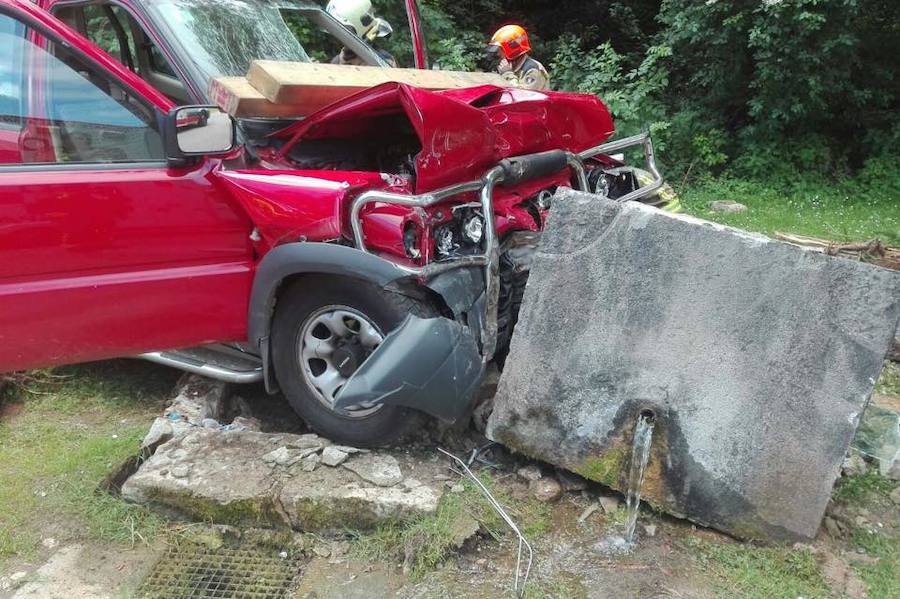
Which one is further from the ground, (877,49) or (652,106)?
(877,49)

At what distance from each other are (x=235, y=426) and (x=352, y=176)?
1356 millimetres

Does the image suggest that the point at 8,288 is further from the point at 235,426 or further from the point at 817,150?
→ the point at 817,150

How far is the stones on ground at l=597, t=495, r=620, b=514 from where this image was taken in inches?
114

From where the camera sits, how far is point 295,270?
3.01m

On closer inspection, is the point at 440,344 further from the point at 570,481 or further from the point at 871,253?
the point at 871,253

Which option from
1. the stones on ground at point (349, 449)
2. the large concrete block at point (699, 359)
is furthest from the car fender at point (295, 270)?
the large concrete block at point (699, 359)

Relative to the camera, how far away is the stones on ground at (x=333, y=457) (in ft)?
9.75

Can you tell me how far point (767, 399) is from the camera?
2625 mm

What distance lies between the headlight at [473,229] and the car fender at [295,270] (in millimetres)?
482

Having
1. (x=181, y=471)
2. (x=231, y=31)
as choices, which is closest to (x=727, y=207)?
(x=231, y=31)

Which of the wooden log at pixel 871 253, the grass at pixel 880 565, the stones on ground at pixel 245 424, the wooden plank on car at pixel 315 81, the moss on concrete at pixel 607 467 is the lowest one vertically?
the stones on ground at pixel 245 424

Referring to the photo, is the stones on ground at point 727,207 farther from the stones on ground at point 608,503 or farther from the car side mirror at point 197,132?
the car side mirror at point 197,132

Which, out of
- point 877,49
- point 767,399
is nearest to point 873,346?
point 767,399

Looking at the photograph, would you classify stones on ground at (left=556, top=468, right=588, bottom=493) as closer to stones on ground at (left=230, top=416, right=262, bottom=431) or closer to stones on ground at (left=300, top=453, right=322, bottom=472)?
stones on ground at (left=300, top=453, right=322, bottom=472)
